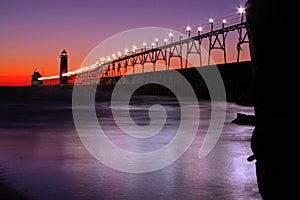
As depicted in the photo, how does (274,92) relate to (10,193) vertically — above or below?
above

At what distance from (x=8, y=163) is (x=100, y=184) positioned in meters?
3.23

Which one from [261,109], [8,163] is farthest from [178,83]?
[261,109]

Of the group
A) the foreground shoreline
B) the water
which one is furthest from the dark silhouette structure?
the foreground shoreline

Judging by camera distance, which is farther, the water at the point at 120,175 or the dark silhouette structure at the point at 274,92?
the water at the point at 120,175

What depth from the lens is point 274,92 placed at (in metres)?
3.96

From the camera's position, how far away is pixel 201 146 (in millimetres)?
13703

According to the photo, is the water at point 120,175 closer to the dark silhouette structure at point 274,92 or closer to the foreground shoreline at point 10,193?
the foreground shoreline at point 10,193

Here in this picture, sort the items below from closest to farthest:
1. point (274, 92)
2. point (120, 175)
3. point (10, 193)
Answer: point (274, 92) → point (10, 193) → point (120, 175)

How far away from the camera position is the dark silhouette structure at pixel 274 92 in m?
3.82

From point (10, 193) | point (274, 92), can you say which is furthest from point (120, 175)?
point (274, 92)

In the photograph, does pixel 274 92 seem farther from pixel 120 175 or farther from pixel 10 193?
pixel 120 175

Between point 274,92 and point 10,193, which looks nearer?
point 274,92

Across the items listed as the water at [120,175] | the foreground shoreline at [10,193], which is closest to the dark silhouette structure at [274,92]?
the water at [120,175]

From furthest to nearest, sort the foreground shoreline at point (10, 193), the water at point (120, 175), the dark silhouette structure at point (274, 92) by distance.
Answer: the water at point (120, 175)
the foreground shoreline at point (10, 193)
the dark silhouette structure at point (274, 92)
